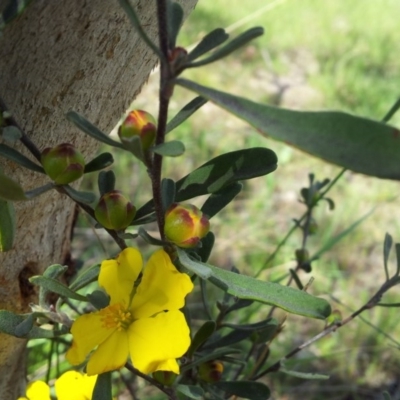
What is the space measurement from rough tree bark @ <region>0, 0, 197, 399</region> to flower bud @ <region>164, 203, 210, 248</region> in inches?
7.7

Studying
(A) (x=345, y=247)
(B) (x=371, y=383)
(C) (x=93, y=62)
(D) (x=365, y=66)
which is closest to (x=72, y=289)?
(C) (x=93, y=62)

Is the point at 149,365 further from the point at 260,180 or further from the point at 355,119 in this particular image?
A: the point at 260,180

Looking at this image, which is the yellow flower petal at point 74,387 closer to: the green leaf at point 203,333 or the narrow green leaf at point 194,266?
the green leaf at point 203,333

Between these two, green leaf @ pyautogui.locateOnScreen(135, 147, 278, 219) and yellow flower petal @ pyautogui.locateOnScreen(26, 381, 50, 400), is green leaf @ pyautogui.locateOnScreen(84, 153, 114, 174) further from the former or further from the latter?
yellow flower petal @ pyautogui.locateOnScreen(26, 381, 50, 400)

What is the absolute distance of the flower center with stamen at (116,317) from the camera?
2.06ft

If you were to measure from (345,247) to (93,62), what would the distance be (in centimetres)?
155

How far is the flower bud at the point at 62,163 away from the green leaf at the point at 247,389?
0.38 meters

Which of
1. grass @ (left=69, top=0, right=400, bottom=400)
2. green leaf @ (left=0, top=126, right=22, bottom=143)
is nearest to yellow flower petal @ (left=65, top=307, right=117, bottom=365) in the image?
green leaf @ (left=0, top=126, right=22, bottom=143)

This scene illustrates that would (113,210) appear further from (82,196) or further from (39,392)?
(39,392)

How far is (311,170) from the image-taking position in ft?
7.45

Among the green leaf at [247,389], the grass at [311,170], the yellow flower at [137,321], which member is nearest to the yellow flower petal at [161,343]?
the yellow flower at [137,321]

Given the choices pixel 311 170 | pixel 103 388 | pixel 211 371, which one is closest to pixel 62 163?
pixel 103 388

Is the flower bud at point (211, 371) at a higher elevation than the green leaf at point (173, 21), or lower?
lower

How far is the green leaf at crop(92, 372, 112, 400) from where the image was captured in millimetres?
613
